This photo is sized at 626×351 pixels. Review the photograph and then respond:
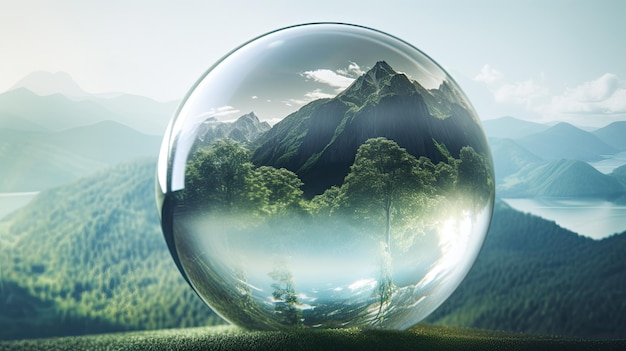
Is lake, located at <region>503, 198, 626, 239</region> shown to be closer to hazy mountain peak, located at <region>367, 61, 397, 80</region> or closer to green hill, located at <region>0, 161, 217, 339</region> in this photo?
green hill, located at <region>0, 161, 217, 339</region>

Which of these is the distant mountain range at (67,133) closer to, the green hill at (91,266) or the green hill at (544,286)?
the green hill at (91,266)

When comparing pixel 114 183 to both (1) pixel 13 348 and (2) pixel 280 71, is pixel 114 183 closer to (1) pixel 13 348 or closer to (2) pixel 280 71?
(1) pixel 13 348

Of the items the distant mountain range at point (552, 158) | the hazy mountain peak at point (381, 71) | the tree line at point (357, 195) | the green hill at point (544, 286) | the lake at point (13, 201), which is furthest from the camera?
the lake at point (13, 201)

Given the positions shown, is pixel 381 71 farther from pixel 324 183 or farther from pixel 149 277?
pixel 149 277

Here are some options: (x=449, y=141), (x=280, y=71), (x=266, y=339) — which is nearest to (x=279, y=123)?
(x=280, y=71)

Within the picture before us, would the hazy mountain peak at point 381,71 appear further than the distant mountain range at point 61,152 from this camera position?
No

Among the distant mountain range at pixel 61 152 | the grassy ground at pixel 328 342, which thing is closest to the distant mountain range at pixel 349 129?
the grassy ground at pixel 328 342

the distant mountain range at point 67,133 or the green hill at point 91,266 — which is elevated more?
the distant mountain range at point 67,133

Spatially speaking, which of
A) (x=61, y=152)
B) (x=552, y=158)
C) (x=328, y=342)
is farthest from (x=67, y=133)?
(x=328, y=342)
